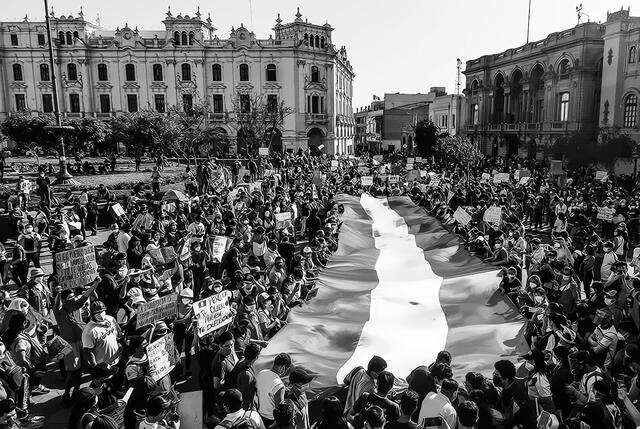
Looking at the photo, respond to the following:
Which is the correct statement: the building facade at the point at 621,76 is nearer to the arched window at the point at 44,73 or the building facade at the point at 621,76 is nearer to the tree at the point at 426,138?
the tree at the point at 426,138

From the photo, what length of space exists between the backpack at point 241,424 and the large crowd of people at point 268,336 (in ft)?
0.03

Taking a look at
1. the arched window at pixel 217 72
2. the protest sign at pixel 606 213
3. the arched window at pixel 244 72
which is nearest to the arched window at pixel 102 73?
the arched window at pixel 217 72

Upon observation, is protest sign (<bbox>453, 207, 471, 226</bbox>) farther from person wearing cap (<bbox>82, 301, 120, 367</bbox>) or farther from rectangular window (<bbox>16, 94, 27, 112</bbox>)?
rectangular window (<bbox>16, 94, 27, 112</bbox>)

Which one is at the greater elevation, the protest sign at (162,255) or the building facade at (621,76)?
the building facade at (621,76)

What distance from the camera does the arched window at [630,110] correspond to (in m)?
36.3

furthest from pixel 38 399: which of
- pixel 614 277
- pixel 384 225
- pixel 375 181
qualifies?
pixel 375 181

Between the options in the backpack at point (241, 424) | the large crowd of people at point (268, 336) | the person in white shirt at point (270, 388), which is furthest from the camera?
the person in white shirt at point (270, 388)

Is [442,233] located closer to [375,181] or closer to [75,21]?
[375,181]

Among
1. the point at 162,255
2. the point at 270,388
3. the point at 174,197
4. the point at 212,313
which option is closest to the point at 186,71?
the point at 174,197

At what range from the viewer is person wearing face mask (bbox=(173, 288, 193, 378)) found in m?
8.91

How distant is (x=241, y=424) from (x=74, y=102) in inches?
2512

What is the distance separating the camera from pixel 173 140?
4200cm

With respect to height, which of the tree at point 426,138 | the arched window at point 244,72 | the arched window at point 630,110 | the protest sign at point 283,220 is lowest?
the protest sign at point 283,220

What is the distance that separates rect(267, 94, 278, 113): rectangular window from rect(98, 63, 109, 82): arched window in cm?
1820
